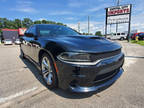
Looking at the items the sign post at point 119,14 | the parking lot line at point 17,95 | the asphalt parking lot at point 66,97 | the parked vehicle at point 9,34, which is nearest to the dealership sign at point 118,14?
the sign post at point 119,14

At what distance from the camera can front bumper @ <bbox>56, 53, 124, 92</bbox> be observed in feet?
4.63

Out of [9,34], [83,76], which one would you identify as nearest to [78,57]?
[83,76]

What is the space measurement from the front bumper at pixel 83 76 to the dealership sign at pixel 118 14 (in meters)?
18.5

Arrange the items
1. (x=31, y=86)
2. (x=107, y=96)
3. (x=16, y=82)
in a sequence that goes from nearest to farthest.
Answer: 1. (x=107, y=96)
2. (x=31, y=86)
3. (x=16, y=82)

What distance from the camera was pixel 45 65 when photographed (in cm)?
212

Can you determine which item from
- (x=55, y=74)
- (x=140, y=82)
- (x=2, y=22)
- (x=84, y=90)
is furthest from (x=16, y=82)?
(x=2, y=22)

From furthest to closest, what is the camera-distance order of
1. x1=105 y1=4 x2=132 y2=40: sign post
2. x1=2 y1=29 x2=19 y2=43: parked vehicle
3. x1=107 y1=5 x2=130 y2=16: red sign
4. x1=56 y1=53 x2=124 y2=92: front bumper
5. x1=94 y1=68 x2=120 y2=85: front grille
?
x1=2 y1=29 x2=19 y2=43: parked vehicle < x1=105 y1=4 x2=132 y2=40: sign post < x1=107 y1=5 x2=130 y2=16: red sign < x1=94 y1=68 x2=120 y2=85: front grille < x1=56 y1=53 x2=124 y2=92: front bumper

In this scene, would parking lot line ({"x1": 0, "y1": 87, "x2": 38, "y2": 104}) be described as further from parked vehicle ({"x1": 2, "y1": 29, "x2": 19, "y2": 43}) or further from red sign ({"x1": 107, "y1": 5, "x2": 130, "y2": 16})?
parked vehicle ({"x1": 2, "y1": 29, "x2": 19, "y2": 43})

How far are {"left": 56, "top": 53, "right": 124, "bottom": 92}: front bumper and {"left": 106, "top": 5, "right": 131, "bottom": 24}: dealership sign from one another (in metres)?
18.5

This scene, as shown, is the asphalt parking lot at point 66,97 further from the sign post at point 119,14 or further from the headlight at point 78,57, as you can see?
the sign post at point 119,14

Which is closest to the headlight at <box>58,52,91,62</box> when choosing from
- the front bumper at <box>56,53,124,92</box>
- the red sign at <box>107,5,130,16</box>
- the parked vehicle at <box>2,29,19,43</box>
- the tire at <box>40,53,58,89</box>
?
the front bumper at <box>56,53,124,92</box>

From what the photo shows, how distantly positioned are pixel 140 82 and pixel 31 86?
9.31 ft

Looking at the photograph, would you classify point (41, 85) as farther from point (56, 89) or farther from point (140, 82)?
point (140, 82)

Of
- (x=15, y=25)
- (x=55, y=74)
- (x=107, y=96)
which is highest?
(x=15, y=25)
